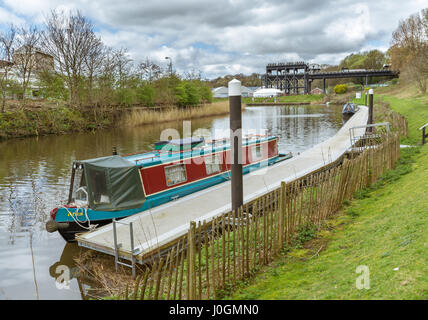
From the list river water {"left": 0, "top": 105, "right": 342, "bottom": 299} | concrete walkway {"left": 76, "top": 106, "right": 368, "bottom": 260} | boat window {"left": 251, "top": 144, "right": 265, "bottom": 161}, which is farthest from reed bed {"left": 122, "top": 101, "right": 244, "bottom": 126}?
concrete walkway {"left": 76, "top": 106, "right": 368, "bottom": 260}

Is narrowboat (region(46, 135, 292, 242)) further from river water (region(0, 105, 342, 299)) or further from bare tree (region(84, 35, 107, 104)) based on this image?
bare tree (region(84, 35, 107, 104))

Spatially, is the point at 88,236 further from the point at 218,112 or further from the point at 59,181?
the point at 218,112

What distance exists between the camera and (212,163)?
1246cm

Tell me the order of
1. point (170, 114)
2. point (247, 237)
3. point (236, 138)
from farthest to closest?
point (170, 114), point (236, 138), point (247, 237)

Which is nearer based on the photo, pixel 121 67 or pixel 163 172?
pixel 163 172

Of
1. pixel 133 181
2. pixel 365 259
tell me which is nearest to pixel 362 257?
pixel 365 259

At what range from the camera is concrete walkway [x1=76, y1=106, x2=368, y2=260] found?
7441mm

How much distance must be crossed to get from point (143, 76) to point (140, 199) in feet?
122

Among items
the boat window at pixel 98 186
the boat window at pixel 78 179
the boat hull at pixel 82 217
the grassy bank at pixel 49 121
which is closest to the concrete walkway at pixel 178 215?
the boat hull at pixel 82 217

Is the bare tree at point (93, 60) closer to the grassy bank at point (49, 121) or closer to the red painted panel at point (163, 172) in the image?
the grassy bank at point (49, 121)

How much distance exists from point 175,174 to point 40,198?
5.74 meters

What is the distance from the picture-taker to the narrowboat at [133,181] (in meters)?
8.69

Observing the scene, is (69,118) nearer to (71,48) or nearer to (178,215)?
(71,48)

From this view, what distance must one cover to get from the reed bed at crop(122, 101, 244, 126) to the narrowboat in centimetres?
2523
